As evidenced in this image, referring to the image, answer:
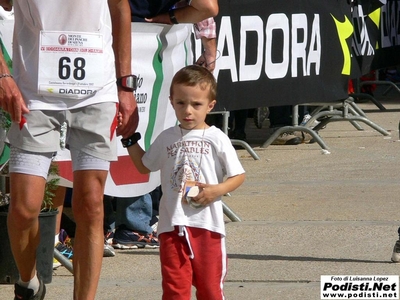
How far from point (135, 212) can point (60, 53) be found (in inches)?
85.7

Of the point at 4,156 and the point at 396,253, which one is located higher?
the point at 4,156

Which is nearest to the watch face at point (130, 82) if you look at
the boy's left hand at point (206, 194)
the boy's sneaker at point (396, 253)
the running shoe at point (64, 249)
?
the boy's left hand at point (206, 194)

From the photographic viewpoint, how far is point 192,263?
168 inches

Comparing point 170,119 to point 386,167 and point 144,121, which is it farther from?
point 386,167

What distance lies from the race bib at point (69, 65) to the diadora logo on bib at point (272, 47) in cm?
Result: 484

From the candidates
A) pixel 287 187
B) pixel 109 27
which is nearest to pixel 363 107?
pixel 287 187

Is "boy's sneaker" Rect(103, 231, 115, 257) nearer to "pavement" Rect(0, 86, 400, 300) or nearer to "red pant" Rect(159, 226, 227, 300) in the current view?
"pavement" Rect(0, 86, 400, 300)

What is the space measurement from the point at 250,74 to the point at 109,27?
17.7 feet

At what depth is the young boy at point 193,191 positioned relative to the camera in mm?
4242

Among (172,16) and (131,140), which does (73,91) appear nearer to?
(131,140)

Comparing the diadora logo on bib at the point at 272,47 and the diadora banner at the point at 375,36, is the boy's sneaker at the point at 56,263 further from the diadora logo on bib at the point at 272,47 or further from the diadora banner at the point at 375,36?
the diadora banner at the point at 375,36

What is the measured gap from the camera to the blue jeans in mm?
6363

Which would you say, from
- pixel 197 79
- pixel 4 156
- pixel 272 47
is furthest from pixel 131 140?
pixel 272 47

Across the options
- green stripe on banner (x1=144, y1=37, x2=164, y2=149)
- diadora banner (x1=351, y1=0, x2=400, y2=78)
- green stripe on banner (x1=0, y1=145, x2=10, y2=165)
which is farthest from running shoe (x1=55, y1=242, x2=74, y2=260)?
diadora banner (x1=351, y1=0, x2=400, y2=78)
